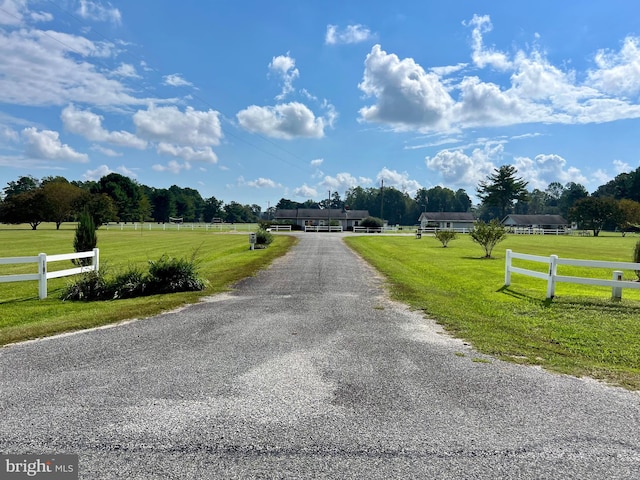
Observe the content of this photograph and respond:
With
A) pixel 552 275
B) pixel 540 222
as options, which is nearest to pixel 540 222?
pixel 540 222

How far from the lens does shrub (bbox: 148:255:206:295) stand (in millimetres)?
11219

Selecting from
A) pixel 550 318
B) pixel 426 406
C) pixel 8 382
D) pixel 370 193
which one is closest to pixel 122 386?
pixel 8 382

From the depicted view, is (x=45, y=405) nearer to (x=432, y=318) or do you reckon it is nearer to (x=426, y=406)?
(x=426, y=406)

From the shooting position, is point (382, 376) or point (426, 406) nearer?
point (426, 406)

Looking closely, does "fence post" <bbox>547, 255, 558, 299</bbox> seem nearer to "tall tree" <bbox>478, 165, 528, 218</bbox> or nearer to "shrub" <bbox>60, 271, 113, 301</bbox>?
"shrub" <bbox>60, 271, 113, 301</bbox>

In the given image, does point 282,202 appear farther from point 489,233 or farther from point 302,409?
point 302,409

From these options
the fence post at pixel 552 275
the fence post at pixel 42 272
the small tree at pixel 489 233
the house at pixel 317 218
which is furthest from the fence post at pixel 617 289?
the house at pixel 317 218

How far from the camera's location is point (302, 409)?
396cm

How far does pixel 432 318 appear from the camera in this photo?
837cm

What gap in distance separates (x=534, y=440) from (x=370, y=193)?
479 feet

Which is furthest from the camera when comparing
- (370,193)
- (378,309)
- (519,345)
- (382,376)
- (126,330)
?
(370,193)

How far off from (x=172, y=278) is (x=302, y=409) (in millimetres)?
8504

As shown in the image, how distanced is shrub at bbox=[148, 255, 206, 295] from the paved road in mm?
4478

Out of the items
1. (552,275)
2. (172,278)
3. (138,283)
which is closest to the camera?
(552,275)
